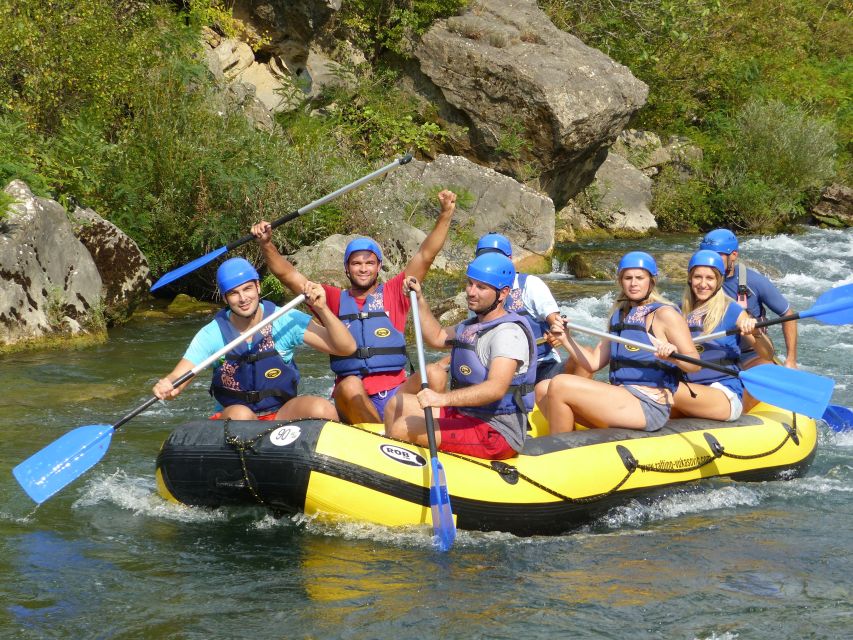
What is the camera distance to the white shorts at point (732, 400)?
5.32 meters

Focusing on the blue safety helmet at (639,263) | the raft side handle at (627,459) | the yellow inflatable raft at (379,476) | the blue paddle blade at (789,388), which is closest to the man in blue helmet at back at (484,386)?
the yellow inflatable raft at (379,476)

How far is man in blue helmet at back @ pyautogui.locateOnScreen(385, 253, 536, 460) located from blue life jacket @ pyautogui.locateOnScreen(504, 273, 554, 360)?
66 centimetres

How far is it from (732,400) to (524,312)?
1210mm

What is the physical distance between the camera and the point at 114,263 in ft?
29.8

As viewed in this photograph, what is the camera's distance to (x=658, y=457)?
15.9ft

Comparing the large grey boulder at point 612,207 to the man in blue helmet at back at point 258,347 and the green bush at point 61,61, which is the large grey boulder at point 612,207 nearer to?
the green bush at point 61,61

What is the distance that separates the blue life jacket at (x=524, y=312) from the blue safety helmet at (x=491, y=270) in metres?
0.93

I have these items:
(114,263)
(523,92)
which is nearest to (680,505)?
(114,263)

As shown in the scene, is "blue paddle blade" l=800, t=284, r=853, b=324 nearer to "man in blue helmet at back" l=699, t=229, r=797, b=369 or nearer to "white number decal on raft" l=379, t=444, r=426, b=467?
"man in blue helmet at back" l=699, t=229, r=797, b=369

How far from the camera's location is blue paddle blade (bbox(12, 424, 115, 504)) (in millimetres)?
4363

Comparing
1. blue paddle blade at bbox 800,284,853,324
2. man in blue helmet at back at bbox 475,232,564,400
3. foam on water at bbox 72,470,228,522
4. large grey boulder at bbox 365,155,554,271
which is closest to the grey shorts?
man in blue helmet at back at bbox 475,232,564,400

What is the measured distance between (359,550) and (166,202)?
643cm

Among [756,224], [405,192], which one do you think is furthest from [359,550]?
[756,224]

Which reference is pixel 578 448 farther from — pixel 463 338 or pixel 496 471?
pixel 463 338
